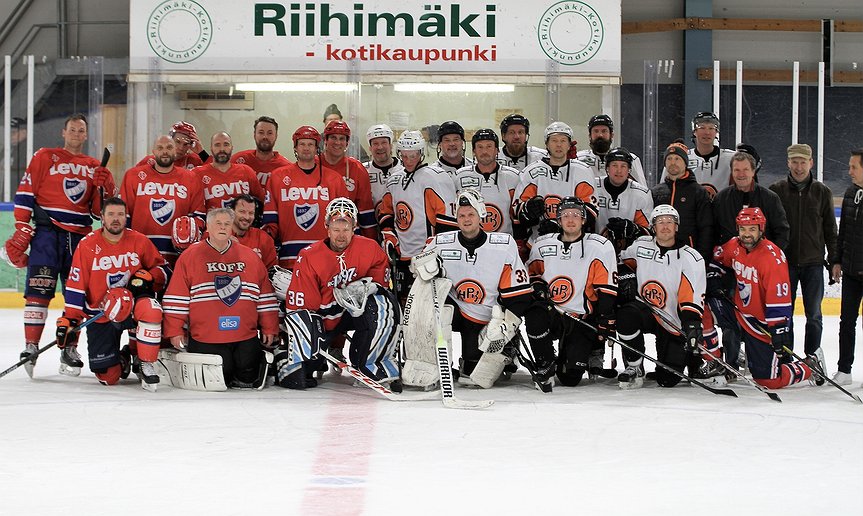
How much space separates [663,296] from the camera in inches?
195

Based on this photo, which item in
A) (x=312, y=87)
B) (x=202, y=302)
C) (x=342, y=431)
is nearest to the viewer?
(x=342, y=431)

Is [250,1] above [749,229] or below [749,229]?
above

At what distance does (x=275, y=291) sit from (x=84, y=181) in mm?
1175

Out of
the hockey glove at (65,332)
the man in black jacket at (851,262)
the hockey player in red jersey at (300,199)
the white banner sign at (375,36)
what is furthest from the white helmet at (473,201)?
the white banner sign at (375,36)

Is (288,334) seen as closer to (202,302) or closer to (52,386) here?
(202,302)

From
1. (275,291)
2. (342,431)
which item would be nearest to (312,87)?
(275,291)

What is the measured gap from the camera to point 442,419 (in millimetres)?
4074

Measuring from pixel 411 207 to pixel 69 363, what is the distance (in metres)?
1.75

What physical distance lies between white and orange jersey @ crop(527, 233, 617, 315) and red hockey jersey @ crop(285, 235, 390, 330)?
0.74 m

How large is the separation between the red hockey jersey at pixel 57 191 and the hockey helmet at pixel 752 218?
10.0 feet

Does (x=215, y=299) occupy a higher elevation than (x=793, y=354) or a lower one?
higher

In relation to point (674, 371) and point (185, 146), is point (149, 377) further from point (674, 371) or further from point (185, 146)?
point (674, 371)

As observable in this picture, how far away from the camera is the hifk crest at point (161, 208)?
17.1 feet

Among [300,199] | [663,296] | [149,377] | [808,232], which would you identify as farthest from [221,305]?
[808,232]
